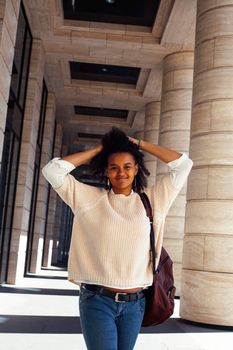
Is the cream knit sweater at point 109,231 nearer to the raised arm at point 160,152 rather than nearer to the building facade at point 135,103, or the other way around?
the raised arm at point 160,152

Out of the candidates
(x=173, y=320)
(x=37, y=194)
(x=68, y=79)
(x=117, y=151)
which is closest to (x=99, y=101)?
(x=68, y=79)

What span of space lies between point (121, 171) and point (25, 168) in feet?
40.7

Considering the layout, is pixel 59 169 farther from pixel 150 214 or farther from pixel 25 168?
pixel 25 168

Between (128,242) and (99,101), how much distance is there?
19.9 metres

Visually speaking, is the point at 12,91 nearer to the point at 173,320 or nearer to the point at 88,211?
the point at 173,320

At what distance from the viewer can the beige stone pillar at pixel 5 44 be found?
9.71m

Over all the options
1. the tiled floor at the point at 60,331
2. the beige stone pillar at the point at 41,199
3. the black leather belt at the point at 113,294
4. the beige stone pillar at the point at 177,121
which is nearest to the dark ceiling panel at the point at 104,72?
the beige stone pillar at the point at 41,199

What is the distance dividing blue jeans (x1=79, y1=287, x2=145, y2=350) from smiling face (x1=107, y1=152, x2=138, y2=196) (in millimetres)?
636

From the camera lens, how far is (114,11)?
582 inches

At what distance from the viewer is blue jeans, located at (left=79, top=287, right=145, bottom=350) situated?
2.48 metres

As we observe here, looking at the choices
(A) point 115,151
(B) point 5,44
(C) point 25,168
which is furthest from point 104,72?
(A) point 115,151

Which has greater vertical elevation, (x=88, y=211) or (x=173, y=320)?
(x=88, y=211)

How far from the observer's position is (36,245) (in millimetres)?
19516

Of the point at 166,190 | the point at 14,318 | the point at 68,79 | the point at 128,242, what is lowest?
the point at 14,318
